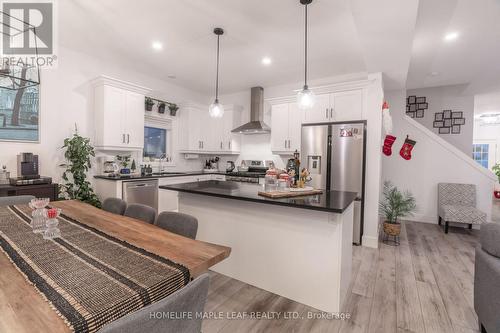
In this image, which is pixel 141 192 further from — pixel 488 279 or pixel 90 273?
pixel 488 279

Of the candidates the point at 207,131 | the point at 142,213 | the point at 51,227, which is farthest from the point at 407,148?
the point at 51,227

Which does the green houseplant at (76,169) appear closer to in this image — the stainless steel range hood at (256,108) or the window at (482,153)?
the stainless steel range hood at (256,108)

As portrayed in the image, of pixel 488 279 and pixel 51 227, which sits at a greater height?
pixel 51 227

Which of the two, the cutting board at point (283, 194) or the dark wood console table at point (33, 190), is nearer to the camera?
the cutting board at point (283, 194)

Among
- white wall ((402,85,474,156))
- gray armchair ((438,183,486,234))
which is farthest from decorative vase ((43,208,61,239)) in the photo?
white wall ((402,85,474,156))

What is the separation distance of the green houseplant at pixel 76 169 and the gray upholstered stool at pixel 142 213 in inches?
81.2

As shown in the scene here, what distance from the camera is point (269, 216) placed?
2287 mm

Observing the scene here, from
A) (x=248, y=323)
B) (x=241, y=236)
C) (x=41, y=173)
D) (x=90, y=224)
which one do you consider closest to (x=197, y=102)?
(x=41, y=173)

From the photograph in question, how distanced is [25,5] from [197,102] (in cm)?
346

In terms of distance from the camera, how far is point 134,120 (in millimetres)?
4270

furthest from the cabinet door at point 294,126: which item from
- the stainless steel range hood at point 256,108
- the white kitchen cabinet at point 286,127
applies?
the stainless steel range hood at point 256,108

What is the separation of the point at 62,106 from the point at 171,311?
4183 mm

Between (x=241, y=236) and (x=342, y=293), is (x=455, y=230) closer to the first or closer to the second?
(x=342, y=293)

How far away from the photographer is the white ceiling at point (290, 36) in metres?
2.45
